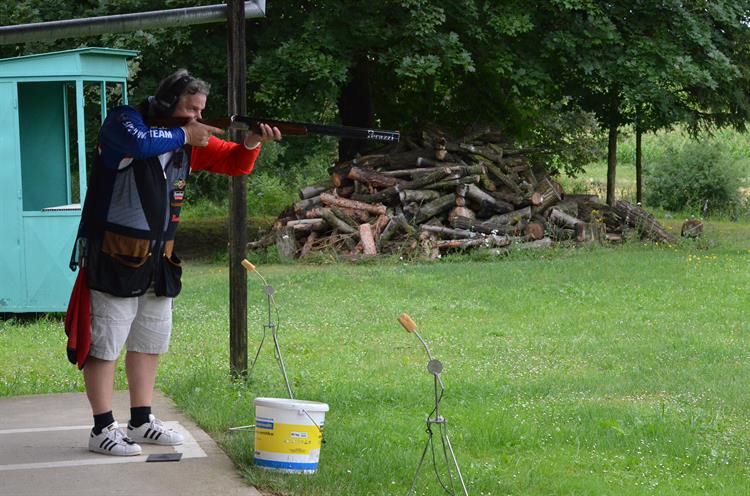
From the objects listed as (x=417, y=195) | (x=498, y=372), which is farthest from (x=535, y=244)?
(x=498, y=372)

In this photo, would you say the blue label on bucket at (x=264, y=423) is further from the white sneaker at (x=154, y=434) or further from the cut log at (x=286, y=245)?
the cut log at (x=286, y=245)

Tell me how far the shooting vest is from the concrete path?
37.0 inches

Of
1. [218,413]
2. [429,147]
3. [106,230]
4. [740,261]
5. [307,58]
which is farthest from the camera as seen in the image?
[429,147]

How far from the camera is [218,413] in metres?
7.07

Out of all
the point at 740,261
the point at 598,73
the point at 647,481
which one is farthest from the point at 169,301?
the point at 598,73

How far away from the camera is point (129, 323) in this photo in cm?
614

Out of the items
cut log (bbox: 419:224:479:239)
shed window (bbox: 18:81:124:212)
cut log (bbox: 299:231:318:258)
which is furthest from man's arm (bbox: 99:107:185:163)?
cut log (bbox: 419:224:479:239)

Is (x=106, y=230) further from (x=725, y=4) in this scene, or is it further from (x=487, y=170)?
(x=725, y=4)

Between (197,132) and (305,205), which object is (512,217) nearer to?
(305,205)

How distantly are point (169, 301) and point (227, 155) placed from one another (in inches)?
37.7

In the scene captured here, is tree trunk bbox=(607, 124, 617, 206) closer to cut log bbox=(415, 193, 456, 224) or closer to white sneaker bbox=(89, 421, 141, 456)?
cut log bbox=(415, 193, 456, 224)

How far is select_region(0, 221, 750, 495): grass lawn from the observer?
623 cm

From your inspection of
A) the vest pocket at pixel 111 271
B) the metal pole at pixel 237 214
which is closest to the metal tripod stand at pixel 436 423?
the vest pocket at pixel 111 271

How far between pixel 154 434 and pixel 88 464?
18.6 inches
